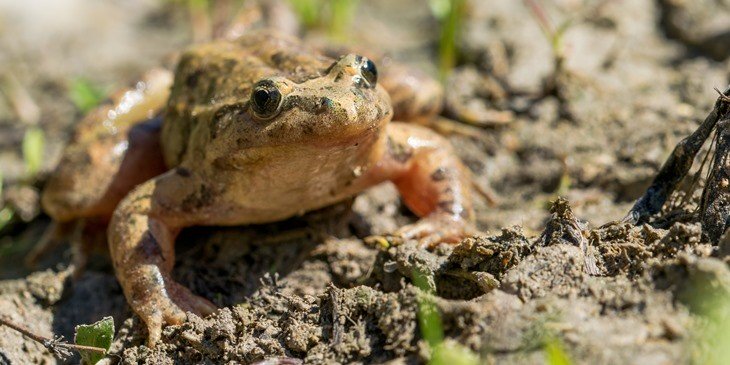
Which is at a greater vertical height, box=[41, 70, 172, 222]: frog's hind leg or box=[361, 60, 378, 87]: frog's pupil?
box=[41, 70, 172, 222]: frog's hind leg

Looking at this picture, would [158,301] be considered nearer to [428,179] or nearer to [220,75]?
[220,75]

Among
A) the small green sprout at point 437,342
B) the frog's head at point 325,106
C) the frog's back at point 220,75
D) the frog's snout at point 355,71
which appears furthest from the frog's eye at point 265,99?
the small green sprout at point 437,342

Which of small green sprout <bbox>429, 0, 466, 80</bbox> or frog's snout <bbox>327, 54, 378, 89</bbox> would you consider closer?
frog's snout <bbox>327, 54, 378, 89</bbox>

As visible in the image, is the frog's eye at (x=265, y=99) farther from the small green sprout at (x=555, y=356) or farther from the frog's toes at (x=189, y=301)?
the small green sprout at (x=555, y=356)

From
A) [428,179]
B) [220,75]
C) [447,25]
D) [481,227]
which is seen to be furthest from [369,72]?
[447,25]

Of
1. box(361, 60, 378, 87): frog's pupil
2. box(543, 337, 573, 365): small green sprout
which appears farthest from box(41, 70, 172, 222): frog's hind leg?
box(543, 337, 573, 365): small green sprout

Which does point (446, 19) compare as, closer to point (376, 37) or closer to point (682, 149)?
point (376, 37)

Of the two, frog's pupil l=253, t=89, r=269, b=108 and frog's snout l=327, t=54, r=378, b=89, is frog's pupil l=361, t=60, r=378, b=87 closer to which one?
frog's snout l=327, t=54, r=378, b=89

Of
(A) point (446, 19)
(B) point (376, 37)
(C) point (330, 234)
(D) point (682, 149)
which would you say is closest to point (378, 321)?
(C) point (330, 234)
